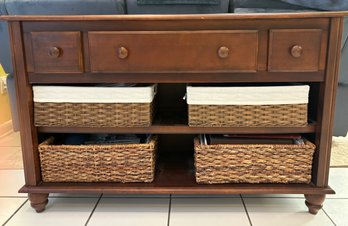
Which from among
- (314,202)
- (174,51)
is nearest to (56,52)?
(174,51)

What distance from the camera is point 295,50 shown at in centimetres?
101

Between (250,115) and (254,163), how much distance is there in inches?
6.8

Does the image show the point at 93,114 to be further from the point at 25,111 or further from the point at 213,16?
the point at 213,16

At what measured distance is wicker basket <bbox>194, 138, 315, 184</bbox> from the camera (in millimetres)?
1108

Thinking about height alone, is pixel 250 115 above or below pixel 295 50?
below

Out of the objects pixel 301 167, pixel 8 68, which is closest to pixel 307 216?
pixel 301 167

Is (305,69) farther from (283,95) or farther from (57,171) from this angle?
(57,171)

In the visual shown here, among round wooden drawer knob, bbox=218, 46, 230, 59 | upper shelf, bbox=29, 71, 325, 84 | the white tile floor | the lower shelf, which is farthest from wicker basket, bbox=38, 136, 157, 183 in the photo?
round wooden drawer knob, bbox=218, 46, 230, 59

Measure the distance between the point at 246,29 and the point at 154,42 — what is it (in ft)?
0.98

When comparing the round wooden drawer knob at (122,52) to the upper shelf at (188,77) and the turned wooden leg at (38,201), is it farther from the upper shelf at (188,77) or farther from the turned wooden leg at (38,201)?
the turned wooden leg at (38,201)

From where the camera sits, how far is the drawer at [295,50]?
3.32ft

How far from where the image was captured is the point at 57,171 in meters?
1.15

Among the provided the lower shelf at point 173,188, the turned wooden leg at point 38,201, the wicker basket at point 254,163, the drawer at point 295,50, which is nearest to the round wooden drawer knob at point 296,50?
the drawer at point 295,50

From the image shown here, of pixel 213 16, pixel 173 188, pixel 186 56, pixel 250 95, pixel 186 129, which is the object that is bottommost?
pixel 173 188
